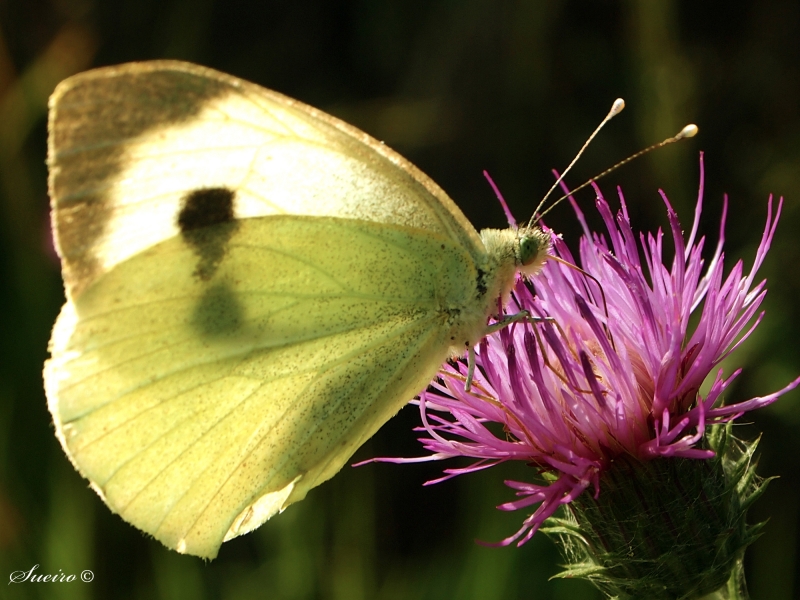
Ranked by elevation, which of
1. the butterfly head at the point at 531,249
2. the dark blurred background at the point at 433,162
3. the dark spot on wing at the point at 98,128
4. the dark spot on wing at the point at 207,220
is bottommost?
the dark blurred background at the point at 433,162

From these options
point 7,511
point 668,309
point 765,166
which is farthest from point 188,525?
point 765,166

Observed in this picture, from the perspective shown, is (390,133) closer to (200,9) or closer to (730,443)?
(200,9)

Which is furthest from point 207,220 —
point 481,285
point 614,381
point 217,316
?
point 614,381

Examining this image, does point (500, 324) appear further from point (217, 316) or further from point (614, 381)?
point (217, 316)

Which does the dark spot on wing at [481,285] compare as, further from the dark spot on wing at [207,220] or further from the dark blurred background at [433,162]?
the dark blurred background at [433,162]

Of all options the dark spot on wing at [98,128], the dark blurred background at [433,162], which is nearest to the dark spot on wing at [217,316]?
the dark spot on wing at [98,128]

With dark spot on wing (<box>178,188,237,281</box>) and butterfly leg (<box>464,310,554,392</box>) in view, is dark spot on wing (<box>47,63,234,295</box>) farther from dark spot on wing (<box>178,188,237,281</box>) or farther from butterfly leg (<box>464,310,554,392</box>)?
butterfly leg (<box>464,310,554,392</box>)
